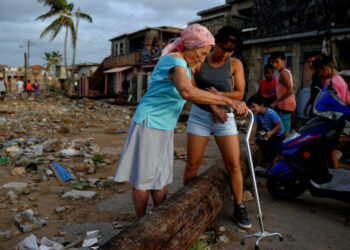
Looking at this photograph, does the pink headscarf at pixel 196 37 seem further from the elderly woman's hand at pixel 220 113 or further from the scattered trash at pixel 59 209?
the scattered trash at pixel 59 209

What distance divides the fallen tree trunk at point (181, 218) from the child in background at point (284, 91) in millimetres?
2145

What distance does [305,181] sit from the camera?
3.37 metres

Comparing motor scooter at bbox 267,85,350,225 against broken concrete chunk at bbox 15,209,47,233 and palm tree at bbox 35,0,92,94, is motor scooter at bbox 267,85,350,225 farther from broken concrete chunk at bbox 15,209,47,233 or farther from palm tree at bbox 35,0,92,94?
palm tree at bbox 35,0,92,94

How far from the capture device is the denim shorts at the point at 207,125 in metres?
2.82

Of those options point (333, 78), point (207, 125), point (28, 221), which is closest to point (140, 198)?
point (207, 125)

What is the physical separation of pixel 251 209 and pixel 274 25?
11.0 meters

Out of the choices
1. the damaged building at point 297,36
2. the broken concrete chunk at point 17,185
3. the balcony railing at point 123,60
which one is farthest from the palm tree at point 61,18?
the broken concrete chunk at point 17,185

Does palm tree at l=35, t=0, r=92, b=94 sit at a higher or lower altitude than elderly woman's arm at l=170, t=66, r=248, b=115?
higher

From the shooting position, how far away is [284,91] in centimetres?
482

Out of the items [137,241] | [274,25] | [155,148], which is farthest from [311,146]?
A: [274,25]

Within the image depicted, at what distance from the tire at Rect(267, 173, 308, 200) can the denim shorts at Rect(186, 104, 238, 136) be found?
1127mm

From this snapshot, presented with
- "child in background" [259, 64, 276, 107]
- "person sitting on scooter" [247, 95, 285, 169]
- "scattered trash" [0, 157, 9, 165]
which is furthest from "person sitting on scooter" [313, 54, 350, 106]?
"scattered trash" [0, 157, 9, 165]

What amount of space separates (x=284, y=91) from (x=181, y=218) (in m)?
3.31

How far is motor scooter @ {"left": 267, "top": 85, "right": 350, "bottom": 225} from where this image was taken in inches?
124
